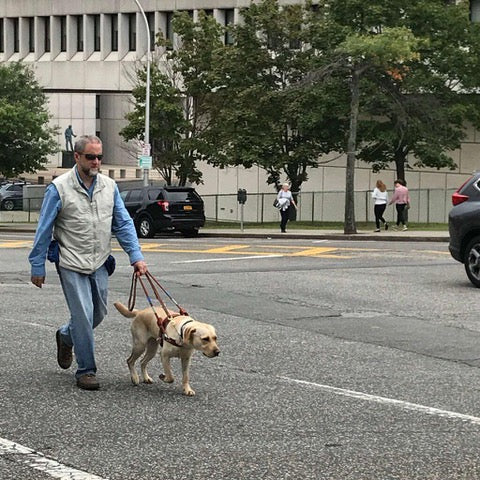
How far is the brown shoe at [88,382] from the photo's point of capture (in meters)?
8.84

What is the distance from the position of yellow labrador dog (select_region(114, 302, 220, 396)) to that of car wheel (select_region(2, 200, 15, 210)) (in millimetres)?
53976

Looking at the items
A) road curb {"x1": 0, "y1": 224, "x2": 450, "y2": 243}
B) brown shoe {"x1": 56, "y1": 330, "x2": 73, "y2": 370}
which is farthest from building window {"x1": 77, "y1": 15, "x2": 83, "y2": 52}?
brown shoe {"x1": 56, "y1": 330, "x2": 73, "y2": 370}

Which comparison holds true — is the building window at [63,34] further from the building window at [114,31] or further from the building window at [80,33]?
the building window at [114,31]

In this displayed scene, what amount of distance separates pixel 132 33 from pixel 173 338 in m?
64.0

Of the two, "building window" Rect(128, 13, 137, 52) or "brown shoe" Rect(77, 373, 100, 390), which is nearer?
"brown shoe" Rect(77, 373, 100, 390)

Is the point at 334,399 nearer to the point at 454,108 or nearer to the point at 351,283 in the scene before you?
the point at 351,283

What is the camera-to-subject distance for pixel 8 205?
62094 millimetres

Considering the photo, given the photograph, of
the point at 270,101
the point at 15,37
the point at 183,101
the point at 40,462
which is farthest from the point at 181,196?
the point at 15,37

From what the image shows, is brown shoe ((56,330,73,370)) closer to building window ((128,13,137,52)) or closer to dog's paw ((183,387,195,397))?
dog's paw ((183,387,195,397))

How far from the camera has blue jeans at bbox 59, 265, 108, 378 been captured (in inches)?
346

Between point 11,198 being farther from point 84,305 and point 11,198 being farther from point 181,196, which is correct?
point 84,305

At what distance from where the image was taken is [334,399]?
28.8ft

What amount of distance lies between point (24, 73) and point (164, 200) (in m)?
21.3

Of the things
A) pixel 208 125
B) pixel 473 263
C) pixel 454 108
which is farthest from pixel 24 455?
pixel 208 125
